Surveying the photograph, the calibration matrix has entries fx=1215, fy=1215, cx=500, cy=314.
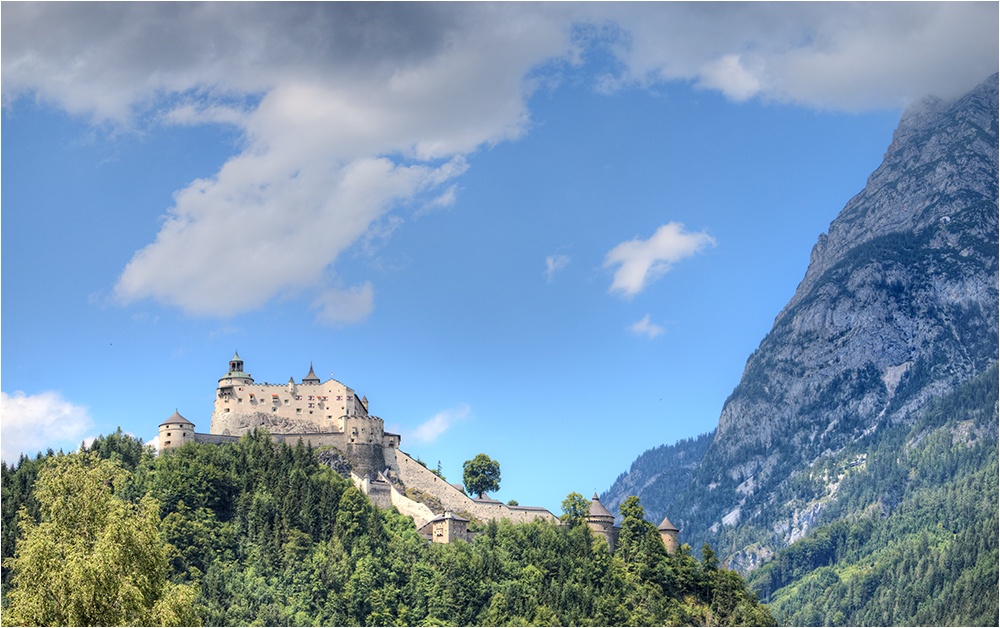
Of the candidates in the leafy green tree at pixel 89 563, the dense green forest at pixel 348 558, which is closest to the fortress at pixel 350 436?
the dense green forest at pixel 348 558

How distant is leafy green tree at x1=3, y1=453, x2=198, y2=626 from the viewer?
148 feet

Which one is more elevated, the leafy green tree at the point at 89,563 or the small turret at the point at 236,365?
the small turret at the point at 236,365

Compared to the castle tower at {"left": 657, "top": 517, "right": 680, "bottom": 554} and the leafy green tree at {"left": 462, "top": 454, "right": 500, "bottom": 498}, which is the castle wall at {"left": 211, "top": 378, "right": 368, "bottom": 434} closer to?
the leafy green tree at {"left": 462, "top": 454, "right": 500, "bottom": 498}

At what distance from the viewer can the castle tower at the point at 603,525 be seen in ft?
Result: 457

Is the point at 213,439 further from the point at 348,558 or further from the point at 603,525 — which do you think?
the point at 603,525

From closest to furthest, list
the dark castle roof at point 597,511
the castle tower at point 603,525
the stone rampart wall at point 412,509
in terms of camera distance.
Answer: the stone rampart wall at point 412,509 → the castle tower at point 603,525 → the dark castle roof at point 597,511

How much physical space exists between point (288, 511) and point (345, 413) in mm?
20030

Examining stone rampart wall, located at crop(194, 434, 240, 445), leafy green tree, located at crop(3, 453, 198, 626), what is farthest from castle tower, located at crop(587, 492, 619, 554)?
leafy green tree, located at crop(3, 453, 198, 626)

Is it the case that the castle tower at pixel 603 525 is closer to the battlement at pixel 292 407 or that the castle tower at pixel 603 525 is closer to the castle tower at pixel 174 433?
the battlement at pixel 292 407

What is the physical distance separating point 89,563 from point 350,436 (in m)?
97.4

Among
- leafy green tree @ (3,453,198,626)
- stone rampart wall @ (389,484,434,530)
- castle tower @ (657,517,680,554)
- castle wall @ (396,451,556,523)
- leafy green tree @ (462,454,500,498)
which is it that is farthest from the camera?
leafy green tree @ (462,454,500,498)

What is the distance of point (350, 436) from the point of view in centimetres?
14225

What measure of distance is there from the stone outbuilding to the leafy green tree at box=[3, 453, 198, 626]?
269 ft

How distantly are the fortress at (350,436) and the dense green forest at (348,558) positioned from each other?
3091 mm
